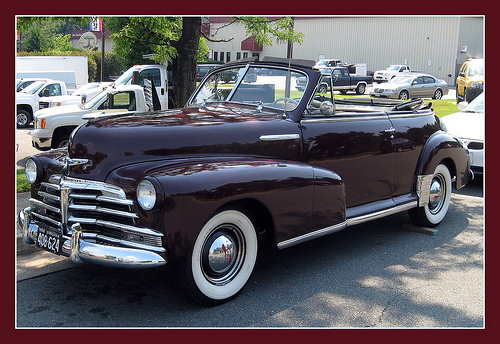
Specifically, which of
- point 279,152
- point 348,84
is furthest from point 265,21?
point 348,84

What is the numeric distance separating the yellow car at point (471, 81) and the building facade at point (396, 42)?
11.1 feet

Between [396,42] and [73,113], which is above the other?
[396,42]

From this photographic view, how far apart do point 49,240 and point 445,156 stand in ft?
15.7

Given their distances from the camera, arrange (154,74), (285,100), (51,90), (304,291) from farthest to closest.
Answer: (51,90)
(154,74)
(285,100)
(304,291)

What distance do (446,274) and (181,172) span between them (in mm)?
2820

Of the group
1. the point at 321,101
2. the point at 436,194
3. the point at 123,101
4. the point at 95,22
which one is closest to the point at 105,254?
the point at 321,101

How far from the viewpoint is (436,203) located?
6883 mm

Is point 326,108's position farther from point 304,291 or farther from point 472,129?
point 472,129

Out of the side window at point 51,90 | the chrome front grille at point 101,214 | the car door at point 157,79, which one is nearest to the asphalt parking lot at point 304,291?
the chrome front grille at point 101,214

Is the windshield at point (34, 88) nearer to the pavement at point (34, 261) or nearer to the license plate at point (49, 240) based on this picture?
the pavement at point (34, 261)

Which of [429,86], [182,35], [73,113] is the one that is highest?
[429,86]

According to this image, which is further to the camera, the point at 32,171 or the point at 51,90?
the point at 51,90

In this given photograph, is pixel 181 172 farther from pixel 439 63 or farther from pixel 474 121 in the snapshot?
pixel 439 63

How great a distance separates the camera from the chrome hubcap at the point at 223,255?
4.25 metres
